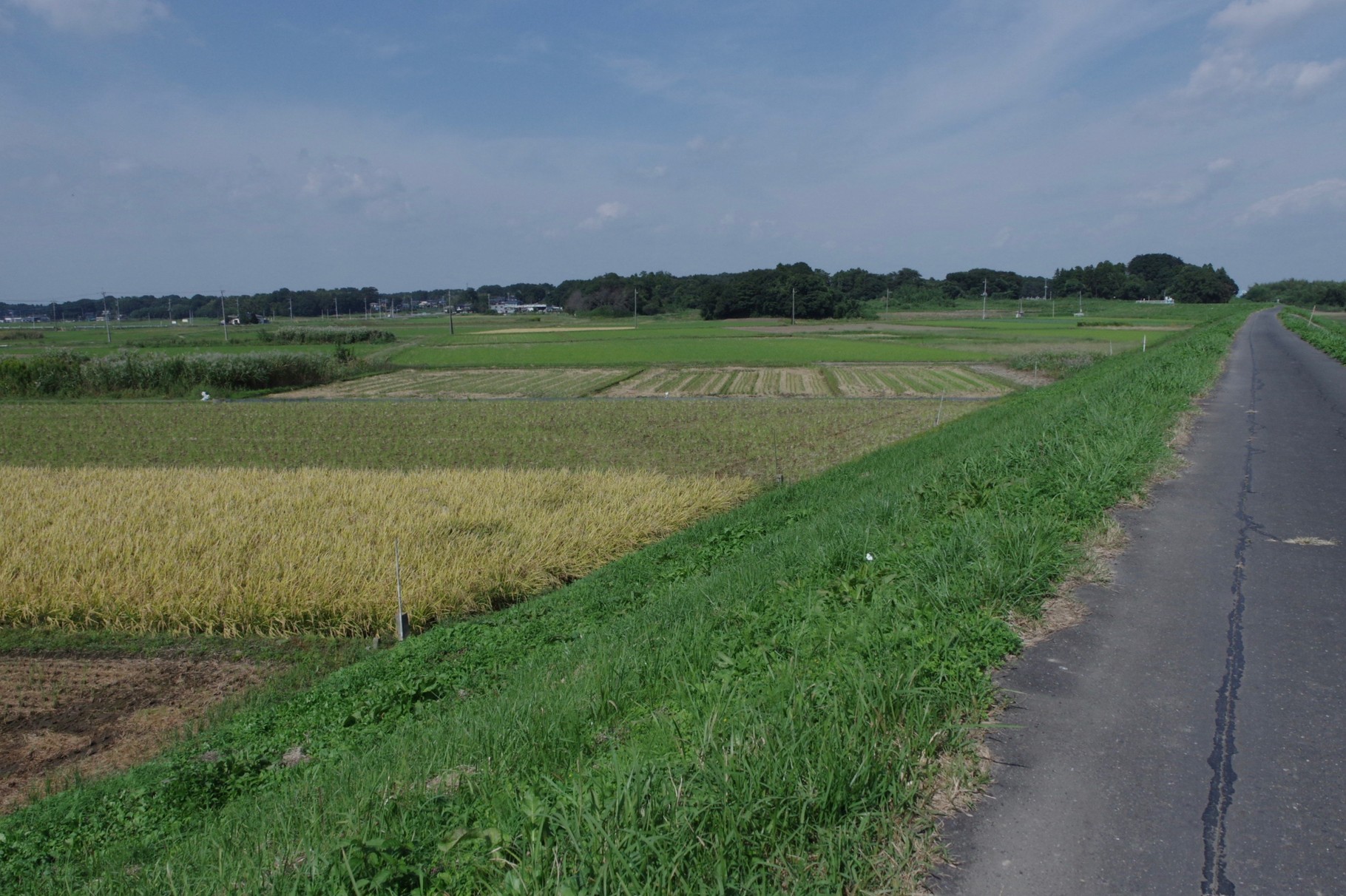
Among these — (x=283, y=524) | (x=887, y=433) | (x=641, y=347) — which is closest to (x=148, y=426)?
(x=283, y=524)

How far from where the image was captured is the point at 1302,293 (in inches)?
5960

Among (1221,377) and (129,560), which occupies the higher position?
(1221,377)

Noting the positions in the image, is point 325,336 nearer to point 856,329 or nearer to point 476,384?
point 476,384

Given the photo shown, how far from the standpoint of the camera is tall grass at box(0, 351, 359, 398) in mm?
37969

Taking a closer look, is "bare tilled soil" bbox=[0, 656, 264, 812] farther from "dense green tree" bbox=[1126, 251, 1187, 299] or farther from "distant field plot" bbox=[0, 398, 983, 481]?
"dense green tree" bbox=[1126, 251, 1187, 299]

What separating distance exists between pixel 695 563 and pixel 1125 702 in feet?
21.6

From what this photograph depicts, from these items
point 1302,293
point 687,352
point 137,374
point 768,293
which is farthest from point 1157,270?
point 137,374

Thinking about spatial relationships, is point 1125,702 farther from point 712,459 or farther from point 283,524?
point 712,459

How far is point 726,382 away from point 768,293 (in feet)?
249

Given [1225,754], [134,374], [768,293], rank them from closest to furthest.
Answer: [1225,754], [134,374], [768,293]

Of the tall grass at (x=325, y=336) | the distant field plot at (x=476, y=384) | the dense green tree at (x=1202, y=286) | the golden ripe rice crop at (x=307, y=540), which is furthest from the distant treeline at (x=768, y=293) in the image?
Answer: the golden ripe rice crop at (x=307, y=540)

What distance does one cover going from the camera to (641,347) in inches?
2456

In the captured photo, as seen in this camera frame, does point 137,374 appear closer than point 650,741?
No

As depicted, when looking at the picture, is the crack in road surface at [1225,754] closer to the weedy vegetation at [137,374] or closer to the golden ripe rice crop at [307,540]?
the golden ripe rice crop at [307,540]
